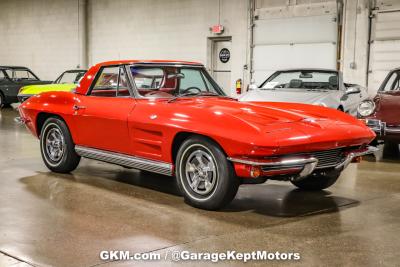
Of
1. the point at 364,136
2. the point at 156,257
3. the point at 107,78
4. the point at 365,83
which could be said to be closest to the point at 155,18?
the point at 365,83

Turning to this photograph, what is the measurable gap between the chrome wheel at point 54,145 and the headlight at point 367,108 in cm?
446

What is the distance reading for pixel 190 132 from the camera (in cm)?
463

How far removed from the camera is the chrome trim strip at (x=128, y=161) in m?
4.95

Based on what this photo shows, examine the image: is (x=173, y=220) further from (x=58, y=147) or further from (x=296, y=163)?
(x=58, y=147)

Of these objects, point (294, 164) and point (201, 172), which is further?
point (201, 172)

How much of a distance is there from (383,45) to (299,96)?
5.12 m

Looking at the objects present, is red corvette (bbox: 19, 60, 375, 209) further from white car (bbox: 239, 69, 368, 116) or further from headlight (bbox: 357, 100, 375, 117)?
white car (bbox: 239, 69, 368, 116)

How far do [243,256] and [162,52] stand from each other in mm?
14469

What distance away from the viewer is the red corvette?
4.28m

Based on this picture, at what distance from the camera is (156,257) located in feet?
11.2

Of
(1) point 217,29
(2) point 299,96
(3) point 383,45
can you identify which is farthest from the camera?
(1) point 217,29

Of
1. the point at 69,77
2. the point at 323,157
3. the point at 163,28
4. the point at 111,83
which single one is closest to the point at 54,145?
the point at 111,83

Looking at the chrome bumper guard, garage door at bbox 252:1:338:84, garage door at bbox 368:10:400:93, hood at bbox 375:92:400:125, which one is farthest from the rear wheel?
garage door at bbox 252:1:338:84

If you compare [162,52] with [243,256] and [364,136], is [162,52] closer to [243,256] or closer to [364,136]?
[364,136]
